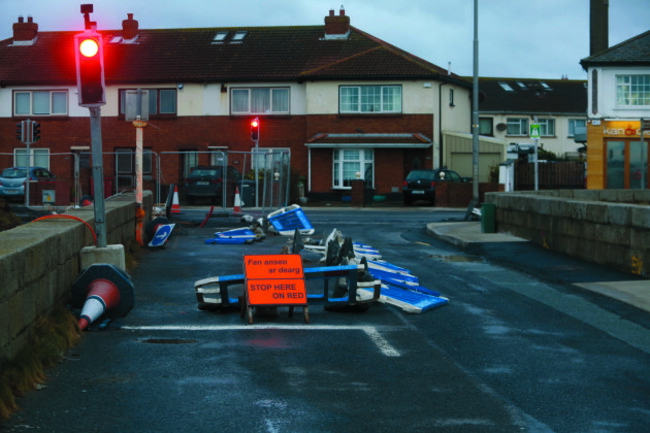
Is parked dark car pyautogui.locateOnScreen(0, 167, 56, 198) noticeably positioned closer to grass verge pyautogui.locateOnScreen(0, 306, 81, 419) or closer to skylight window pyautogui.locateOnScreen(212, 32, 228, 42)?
skylight window pyautogui.locateOnScreen(212, 32, 228, 42)

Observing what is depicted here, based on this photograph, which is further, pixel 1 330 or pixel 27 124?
pixel 27 124

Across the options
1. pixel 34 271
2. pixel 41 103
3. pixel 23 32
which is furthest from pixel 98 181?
pixel 23 32

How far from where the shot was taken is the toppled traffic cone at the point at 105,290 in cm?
873

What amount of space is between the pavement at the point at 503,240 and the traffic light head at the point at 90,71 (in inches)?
254

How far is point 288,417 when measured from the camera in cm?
553

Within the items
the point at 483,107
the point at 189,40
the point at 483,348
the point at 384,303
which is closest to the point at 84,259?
the point at 384,303

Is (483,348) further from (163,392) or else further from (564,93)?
(564,93)

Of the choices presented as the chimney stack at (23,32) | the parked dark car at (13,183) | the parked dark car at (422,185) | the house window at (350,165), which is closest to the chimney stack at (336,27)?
the house window at (350,165)

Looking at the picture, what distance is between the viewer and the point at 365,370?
6.89m

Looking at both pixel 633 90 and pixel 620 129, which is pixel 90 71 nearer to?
pixel 620 129

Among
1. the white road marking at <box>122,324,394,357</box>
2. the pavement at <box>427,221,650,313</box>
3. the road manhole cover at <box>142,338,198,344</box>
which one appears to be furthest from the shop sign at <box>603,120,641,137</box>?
the road manhole cover at <box>142,338,198,344</box>

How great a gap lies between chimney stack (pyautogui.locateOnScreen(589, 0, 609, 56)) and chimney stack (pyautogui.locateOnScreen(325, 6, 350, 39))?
40.3 feet

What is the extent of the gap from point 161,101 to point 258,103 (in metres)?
5.00

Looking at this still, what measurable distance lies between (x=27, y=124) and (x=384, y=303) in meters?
22.4
